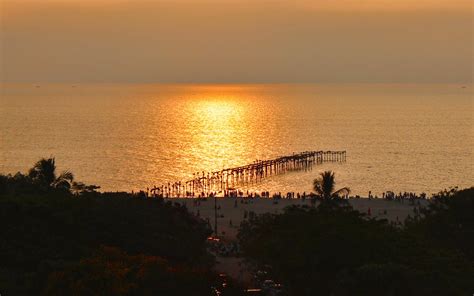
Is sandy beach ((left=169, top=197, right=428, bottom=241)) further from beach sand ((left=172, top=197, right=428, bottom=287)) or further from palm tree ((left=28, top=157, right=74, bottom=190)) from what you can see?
palm tree ((left=28, top=157, right=74, bottom=190))

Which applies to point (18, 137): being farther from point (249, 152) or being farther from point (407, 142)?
point (407, 142)

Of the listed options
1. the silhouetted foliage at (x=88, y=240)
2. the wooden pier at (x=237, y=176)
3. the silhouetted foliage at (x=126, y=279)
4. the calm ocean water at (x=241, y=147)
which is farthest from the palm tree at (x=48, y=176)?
the calm ocean water at (x=241, y=147)

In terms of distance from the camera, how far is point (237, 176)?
87.0m

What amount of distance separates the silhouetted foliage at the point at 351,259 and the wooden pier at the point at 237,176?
39535mm

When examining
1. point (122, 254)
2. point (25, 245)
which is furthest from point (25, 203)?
point (122, 254)

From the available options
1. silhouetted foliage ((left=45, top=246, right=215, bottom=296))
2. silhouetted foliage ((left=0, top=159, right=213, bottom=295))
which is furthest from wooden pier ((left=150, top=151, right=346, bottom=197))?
silhouetted foliage ((left=45, top=246, right=215, bottom=296))

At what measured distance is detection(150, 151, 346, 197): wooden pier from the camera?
76.0m

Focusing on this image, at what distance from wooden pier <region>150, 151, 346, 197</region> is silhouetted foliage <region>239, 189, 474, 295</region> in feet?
130

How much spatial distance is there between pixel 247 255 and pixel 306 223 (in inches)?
99.2

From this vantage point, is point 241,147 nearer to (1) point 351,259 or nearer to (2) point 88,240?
(2) point 88,240

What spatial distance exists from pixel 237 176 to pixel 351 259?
60.3 metres

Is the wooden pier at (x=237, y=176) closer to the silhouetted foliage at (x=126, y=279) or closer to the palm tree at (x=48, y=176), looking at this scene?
the palm tree at (x=48, y=176)

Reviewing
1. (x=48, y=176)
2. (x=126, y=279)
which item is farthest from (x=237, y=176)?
(x=126, y=279)

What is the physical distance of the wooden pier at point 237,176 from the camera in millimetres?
75981
